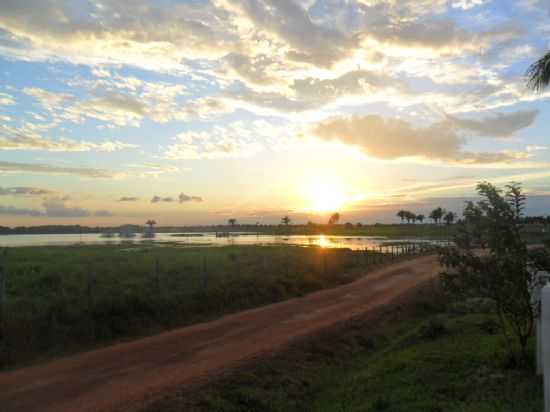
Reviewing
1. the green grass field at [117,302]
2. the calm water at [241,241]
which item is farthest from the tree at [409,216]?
the green grass field at [117,302]

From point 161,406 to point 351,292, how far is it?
17062mm

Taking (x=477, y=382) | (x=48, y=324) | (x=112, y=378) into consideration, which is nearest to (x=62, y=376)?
(x=112, y=378)

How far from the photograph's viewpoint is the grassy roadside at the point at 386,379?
910 centimetres

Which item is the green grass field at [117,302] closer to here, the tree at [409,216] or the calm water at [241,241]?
the calm water at [241,241]

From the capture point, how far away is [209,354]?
43.1 feet

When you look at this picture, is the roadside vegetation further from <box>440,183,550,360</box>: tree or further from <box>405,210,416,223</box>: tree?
<box>405,210,416,223</box>: tree

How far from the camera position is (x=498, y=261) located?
10188mm

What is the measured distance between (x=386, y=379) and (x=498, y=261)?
11.8 ft

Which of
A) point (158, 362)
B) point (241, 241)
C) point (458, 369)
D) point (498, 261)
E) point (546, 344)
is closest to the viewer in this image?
point (546, 344)

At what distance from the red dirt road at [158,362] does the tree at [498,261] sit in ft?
18.3


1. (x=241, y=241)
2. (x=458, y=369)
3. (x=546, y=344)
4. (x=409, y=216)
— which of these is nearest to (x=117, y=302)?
(x=458, y=369)

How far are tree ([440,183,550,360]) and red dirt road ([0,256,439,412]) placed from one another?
18.3 ft

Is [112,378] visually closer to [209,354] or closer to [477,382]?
[209,354]

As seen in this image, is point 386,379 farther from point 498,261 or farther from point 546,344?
point 546,344
